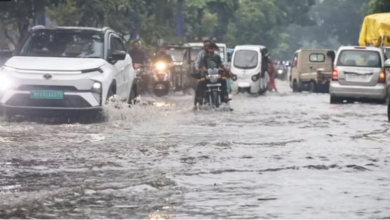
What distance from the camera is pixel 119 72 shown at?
17.4 metres

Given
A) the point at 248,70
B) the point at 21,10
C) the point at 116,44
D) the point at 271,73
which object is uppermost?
the point at 21,10

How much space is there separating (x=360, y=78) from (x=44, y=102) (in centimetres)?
1213

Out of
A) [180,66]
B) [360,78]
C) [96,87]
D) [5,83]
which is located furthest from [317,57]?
[5,83]

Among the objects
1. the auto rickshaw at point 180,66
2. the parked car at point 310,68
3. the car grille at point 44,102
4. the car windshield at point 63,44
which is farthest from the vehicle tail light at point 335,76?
the parked car at point 310,68

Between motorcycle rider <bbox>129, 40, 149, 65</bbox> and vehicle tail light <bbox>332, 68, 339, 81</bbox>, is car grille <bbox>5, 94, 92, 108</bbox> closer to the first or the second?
motorcycle rider <bbox>129, 40, 149, 65</bbox>

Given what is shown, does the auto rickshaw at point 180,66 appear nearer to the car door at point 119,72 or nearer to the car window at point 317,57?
the car window at point 317,57

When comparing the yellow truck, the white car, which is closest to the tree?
the white car

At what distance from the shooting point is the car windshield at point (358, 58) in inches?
1031

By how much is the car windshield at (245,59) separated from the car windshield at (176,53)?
6.20ft

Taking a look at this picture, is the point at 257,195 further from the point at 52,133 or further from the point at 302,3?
the point at 302,3

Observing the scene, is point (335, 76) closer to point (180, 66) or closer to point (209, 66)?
point (209, 66)

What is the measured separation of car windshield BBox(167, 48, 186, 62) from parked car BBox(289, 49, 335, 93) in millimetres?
6031

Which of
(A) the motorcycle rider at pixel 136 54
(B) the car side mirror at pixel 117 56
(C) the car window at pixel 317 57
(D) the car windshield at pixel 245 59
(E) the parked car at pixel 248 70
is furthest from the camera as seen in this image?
(C) the car window at pixel 317 57

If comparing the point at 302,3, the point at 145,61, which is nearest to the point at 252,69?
the point at 145,61
